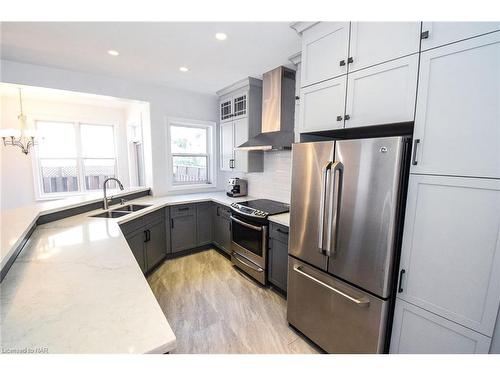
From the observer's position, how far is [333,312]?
1.64 metres

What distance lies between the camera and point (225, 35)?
78.3 inches

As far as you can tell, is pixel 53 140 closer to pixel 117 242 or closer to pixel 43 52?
pixel 43 52

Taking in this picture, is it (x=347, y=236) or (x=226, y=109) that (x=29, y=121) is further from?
(x=347, y=236)

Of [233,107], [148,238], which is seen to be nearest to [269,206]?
[148,238]

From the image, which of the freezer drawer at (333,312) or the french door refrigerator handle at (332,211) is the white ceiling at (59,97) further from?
the freezer drawer at (333,312)

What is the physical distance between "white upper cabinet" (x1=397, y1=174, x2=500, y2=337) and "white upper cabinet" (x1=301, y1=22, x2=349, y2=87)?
1005 millimetres

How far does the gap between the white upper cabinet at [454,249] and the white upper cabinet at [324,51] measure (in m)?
1.00

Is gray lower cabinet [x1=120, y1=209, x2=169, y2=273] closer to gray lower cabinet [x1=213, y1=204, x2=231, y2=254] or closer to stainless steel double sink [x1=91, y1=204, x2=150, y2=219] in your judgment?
stainless steel double sink [x1=91, y1=204, x2=150, y2=219]

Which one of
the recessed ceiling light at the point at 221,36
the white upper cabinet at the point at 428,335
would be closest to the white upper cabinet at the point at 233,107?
the recessed ceiling light at the point at 221,36

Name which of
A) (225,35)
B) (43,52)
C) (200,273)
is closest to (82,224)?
(200,273)

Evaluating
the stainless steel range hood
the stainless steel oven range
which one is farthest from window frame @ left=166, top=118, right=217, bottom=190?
the stainless steel range hood

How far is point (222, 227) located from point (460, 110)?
2968mm

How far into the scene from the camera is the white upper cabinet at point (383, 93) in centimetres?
128

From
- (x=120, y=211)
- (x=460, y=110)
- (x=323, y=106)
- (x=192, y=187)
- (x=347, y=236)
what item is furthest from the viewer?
(x=192, y=187)
